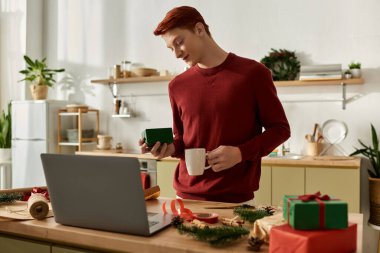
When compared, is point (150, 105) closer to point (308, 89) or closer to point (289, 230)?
point (308, 89)

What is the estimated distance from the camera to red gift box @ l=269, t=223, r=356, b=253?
36.6 inches

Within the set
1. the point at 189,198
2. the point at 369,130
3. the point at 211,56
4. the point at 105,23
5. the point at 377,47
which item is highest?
the point at 105,23

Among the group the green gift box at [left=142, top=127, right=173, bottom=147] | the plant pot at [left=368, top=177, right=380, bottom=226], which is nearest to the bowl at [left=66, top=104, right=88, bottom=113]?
the plant pot at [left=368, top=177, right=380, bottom=226]

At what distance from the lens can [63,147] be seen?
5289mm

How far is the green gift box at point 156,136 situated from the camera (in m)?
1.59

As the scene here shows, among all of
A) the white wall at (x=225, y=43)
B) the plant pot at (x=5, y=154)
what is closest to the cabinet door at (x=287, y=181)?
the white wall at (x=225, y=43)

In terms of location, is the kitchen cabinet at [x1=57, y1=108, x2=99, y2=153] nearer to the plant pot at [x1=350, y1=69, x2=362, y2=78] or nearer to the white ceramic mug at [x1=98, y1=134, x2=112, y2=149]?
the white ceramic mug at [x1=98, y1=134, x2=112, y2=149]

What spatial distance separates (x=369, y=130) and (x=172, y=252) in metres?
3.37

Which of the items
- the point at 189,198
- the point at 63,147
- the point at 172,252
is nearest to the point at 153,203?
the point at 189,198

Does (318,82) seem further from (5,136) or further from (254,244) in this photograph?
(5,136)

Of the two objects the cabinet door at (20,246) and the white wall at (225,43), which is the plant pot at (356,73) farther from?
the cabinet door at (20,246)

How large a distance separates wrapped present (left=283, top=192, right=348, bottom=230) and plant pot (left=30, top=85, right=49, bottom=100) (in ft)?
15.3

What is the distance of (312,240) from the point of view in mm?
928

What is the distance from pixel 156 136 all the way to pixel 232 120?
14.1 inches
